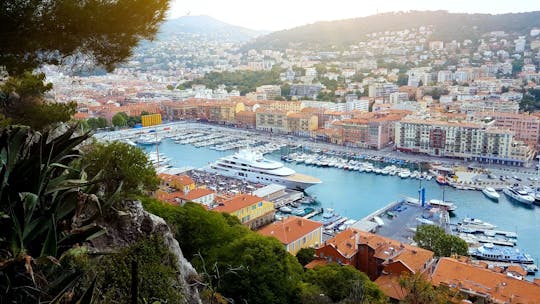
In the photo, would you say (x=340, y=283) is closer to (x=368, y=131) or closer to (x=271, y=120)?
(x=368, y=131)

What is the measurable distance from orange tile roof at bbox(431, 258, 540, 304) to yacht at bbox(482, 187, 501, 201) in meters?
6.83

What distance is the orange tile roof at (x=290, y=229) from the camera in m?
7.85

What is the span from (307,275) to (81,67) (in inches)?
152

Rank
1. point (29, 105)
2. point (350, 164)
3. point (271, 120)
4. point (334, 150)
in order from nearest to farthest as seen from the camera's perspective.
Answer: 1. point (29, 105)
2. point (350, 164)
3. point (334, 150)
4. point (271, 120)

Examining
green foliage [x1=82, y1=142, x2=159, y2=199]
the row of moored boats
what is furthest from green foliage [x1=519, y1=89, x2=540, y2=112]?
green foliage [x1=82, y1=142, x2=159, y2=199]

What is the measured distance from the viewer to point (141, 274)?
6.53 ft

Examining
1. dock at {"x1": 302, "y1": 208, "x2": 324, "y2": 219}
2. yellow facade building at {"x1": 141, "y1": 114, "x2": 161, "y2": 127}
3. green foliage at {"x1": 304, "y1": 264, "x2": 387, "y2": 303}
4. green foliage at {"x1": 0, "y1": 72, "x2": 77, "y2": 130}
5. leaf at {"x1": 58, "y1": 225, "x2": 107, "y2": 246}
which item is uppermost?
green foliage at {"x1": 0, "y1": 72, "x2": 77, "y2": 130}

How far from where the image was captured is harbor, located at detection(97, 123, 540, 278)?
1055 centimetres

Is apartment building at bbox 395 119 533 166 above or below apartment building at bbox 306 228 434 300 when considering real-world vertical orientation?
below

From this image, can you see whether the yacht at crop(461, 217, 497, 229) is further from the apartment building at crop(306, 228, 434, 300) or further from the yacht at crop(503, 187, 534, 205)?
the apartment building at crop(306, 228, 434, 300)

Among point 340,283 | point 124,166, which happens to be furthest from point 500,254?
point 124,166

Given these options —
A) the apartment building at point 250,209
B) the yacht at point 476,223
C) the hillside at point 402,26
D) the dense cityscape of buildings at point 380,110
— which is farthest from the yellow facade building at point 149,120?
the hillside at point 402,26

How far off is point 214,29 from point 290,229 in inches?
3690

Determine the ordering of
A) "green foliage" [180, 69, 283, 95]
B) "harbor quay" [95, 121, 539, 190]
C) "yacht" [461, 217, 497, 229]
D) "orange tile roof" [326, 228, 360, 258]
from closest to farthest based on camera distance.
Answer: "orange tile roof" [326, 228, 360, 258]
"yacht" [461, 217, 497, 229]
"harbor quay" [95, 121, 539, 190]
"green foliage" [180, 69, 283, 95]
